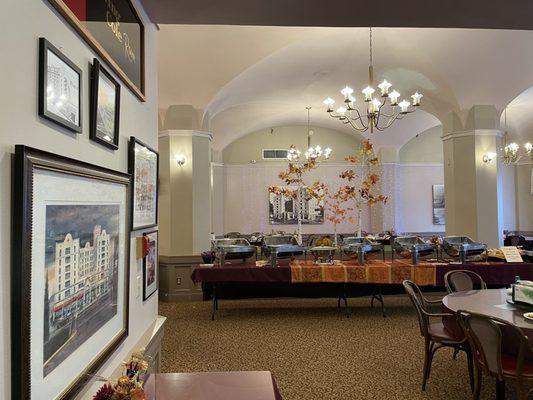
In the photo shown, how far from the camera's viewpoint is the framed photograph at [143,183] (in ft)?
6.85

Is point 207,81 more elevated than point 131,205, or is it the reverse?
point 207,81

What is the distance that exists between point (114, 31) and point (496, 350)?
3079mm

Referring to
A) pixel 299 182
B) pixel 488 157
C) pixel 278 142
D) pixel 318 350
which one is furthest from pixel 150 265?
pixel 278 142

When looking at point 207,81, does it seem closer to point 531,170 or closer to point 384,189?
point 384,189

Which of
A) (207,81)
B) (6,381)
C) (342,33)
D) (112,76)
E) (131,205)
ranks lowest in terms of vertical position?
(6,381)

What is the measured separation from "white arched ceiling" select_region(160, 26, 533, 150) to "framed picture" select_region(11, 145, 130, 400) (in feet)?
16.0

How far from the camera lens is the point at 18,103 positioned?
107 cm

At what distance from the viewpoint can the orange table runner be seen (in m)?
5.55

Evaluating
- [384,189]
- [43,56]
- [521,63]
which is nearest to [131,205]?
[43,56]

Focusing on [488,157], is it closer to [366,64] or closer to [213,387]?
[366,64]

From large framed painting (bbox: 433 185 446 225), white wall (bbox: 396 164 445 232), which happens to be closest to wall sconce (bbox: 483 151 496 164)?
white wall (bbox: 396 164 445 232)

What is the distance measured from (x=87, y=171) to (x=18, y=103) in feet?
1.27

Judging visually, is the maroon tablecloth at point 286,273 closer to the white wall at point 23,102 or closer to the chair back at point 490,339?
the chair back at point 490,339

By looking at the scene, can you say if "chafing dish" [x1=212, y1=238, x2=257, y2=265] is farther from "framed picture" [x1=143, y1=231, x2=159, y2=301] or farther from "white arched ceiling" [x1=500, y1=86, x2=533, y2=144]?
"white arched ceiling" [x1=500, y1=86, x2=533, y2=144]
